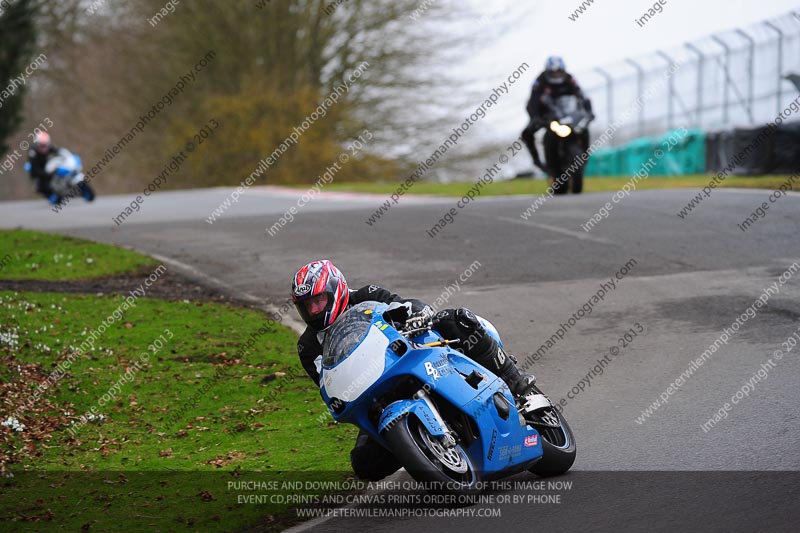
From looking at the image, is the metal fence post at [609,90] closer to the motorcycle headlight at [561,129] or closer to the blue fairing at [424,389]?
the motorcycle headlight at [561,129]

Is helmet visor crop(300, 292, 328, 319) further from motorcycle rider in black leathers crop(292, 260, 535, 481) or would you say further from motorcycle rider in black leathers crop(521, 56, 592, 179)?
motorcycle rider in black leathers crop(521, 56, 592, 179)

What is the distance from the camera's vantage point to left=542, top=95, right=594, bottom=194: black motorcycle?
20.4 m

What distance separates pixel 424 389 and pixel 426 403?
0.40ft

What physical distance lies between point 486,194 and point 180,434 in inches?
592

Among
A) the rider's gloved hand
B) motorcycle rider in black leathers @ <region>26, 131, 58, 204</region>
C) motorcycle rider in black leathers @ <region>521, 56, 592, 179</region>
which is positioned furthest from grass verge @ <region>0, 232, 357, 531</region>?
motorcycle rider in black leathers @ <region>26, 131, 58, 204</region>

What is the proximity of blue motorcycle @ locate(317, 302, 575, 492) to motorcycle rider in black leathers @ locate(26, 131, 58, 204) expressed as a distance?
21.9 m

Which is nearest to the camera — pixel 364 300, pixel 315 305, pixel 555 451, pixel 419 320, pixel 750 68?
pixel 419 320

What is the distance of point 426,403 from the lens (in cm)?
648

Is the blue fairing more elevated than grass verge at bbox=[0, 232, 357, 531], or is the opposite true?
the blue fairing

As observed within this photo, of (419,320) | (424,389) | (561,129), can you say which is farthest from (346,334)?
(561,129)

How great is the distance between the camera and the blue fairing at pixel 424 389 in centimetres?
652

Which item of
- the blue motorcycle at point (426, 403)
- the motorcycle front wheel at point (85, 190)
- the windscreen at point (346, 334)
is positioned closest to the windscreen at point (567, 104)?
the motorcycle front wheel at point (85, 190)

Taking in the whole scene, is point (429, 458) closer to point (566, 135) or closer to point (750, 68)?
point (566, 135)

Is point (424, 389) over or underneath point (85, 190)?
over
